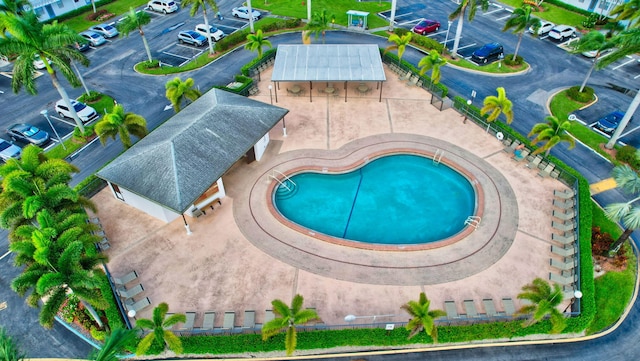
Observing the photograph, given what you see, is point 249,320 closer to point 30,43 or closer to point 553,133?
point 553,133

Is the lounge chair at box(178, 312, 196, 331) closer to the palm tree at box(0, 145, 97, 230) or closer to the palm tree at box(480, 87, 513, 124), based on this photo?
the palm tree at box(0, 145, 97, 230)

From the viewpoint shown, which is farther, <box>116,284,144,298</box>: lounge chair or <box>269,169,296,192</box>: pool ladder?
<box>269,169,296,192</box>: pool ladder

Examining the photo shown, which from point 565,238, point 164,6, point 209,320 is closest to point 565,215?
point 565,238

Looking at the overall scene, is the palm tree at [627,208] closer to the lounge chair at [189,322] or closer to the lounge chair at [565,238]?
the lounge chair at [565,238]

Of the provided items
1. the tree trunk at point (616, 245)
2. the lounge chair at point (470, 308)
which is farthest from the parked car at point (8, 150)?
the tree trunk at point (616, 245)

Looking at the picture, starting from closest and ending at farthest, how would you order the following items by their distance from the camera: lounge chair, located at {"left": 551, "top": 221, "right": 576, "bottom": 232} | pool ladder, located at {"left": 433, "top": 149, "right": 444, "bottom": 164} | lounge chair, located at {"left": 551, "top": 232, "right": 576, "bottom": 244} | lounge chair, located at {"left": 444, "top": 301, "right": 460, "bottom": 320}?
lounge chair, located at {"left": 444, "top": 301, "right": 460, "bottom": 320}
lounge chair, located at {"left": 551, "top": 232, "right": 576, "bottom": 244}
lounge chair, located at {"left": 551, "top": 221, "right": 576, "bottom": 232}
pool ladder, located at {"left": 433, "top": 149, "right": 444, "bottom": 164}

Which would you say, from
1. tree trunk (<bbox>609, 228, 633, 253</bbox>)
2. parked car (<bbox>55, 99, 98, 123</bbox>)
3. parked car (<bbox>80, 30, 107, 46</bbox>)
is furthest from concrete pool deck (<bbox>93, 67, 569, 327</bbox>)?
parked car (<bbox>80, 30, 107, 46</bbox>)
